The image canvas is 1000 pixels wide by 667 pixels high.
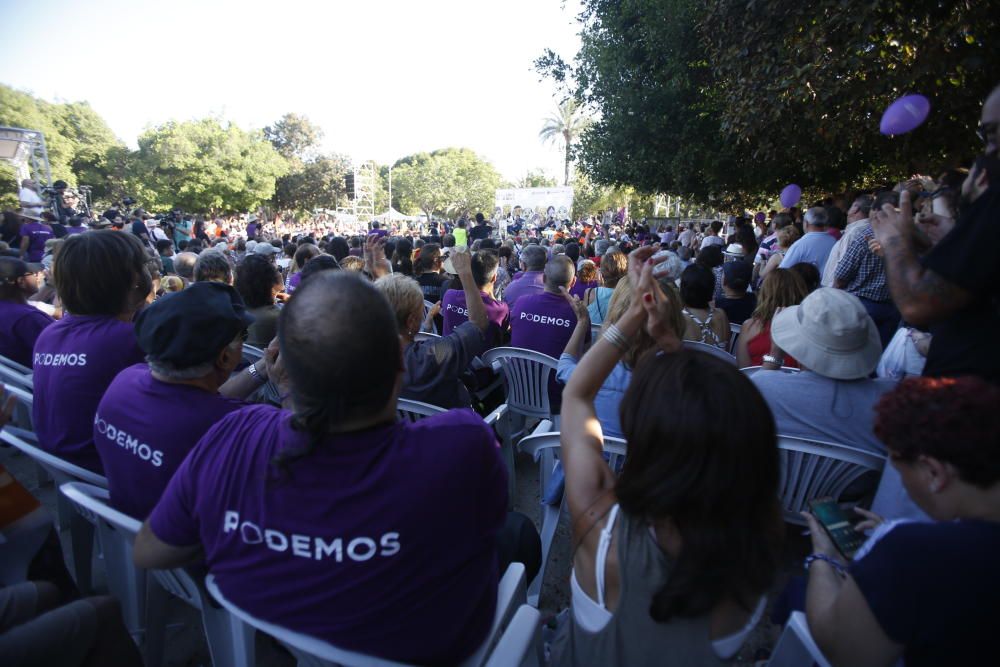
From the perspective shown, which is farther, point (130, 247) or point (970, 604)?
point (130, 247)

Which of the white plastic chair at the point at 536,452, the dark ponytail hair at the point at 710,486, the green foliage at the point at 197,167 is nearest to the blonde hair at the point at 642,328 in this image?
the white plastic chair at the point at 536,452

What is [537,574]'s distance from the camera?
234cm

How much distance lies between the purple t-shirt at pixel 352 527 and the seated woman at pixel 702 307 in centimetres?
281

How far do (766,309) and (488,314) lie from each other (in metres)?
2.01

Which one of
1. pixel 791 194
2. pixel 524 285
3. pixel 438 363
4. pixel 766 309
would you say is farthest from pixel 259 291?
pixel 791 194

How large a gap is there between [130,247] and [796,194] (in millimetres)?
11984

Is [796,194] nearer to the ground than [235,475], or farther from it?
farther from it

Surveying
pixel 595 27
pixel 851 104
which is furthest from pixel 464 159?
pixel 851 104

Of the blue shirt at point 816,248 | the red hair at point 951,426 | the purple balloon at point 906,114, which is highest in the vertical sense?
the purple balloon at point 906,114

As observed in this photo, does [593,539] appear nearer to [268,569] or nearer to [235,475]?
[268,569]

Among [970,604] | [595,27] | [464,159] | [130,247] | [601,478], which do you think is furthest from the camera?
[464,159]

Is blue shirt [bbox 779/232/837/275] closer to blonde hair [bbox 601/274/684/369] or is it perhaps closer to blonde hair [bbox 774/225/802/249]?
blonde hair [bbox 774/225/802/249]

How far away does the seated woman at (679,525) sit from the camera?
112 centimetres

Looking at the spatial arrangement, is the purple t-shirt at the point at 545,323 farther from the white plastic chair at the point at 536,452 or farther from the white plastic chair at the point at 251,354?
the white plastic chair at the point at 251,354
